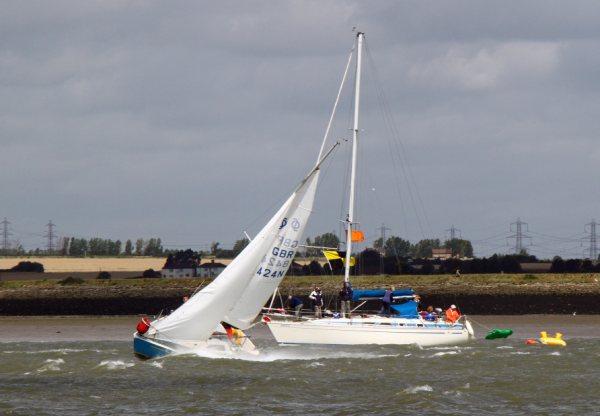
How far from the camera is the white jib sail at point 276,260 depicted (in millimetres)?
53281

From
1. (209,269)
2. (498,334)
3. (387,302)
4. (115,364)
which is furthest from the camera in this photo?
(209,269)

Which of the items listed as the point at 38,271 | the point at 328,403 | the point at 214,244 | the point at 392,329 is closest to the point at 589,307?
the point at 392,329

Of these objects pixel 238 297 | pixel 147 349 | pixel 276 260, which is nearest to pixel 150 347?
pixel 147 349

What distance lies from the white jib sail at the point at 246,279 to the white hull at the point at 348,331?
10.2 feet

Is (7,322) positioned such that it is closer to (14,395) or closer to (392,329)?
(392,329)

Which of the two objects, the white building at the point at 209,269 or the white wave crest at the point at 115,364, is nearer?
the white wave crest at the point at 115,364

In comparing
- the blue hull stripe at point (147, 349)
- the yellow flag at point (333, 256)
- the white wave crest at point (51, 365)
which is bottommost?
the white wave crest at point (51, 365)

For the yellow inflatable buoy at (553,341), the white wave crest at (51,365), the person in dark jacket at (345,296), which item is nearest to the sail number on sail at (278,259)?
the person in dark jacket at (345,296)

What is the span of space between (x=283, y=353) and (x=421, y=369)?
794cm

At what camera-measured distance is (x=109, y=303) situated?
285 ft

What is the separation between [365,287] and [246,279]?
33.9 m

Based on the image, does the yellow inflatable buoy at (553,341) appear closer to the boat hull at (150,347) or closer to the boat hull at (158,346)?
the boat hull at (158,346)

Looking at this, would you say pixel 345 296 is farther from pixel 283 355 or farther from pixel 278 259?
Result: pixel 283 355

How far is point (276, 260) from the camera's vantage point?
54.9m
